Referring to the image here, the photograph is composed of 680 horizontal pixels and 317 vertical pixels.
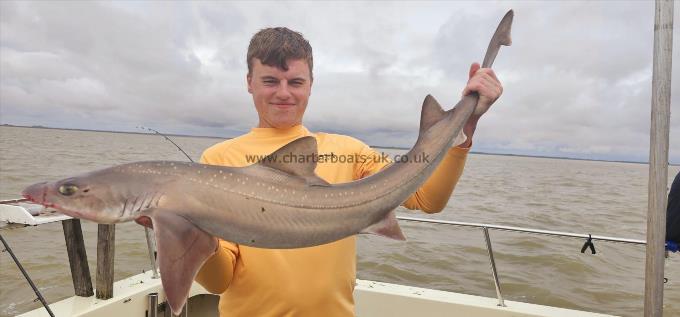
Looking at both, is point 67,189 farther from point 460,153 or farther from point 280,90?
point 460,153

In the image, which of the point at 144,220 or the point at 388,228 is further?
the point at 388,228

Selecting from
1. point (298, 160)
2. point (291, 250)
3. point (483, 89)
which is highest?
point (483, 89)

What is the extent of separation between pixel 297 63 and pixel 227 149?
70 centimetres

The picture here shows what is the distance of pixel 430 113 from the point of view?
2451mm

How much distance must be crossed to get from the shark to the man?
534 millimetres

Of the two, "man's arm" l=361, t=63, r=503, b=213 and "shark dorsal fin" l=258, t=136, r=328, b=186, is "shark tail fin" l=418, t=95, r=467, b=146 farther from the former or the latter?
"shark dorsal fin" l=258, t=136, r=328, b=186

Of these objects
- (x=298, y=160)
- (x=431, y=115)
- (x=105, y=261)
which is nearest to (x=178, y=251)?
(x=298, y=160)

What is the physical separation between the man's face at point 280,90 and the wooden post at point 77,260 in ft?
11.3

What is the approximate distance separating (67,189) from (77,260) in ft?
13.3

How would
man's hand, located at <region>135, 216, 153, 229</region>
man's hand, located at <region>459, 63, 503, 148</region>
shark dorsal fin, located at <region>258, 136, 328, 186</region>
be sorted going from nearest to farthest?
man's hand, located at <region>135, 216, 153, 229</region> → shark dorsal fin, located at <region>258, 136, 328, 186</region> → man's hand, located at <region>459, 63, 503, 148</region>

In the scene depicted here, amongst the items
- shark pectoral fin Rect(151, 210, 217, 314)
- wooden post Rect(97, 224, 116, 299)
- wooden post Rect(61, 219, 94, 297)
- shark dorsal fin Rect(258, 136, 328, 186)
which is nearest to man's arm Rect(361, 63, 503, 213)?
shark dorsal fin Rect(258, 136, 328, 186)

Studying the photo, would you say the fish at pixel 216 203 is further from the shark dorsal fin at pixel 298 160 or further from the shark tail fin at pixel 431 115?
the shark tail fin at pixel 431 115

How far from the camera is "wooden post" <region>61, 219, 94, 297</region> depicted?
5.03m

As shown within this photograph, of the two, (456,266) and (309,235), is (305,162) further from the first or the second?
(456,266)
